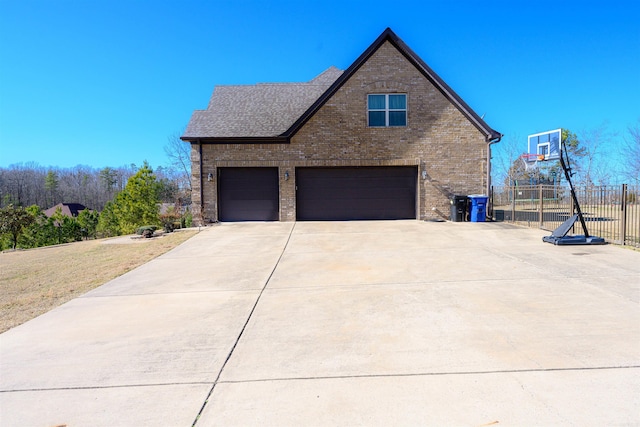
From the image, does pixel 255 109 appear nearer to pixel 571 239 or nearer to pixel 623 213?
pixel 571 239

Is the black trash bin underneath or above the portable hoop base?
above

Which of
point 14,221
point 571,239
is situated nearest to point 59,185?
point 14,221

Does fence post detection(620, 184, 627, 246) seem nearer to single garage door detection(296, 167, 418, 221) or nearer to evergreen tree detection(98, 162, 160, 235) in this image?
single garage door detection(296, 167, 418, 221)

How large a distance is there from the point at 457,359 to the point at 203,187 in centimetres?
1415

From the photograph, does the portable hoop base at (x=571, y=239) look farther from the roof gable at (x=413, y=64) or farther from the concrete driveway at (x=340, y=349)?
the roof gable at (x=413, y=64)

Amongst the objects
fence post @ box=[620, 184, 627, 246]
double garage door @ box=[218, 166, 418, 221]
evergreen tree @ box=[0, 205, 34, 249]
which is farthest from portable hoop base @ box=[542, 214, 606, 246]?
evergreen tree @ box=[0, 205, 34, 249]

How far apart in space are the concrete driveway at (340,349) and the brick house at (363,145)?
345 inches

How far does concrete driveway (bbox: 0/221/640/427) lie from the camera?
2.92 m

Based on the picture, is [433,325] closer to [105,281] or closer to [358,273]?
[358,273]

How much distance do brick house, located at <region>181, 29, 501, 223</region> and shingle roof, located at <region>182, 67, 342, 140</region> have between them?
12 cm

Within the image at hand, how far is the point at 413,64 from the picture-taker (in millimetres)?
16031

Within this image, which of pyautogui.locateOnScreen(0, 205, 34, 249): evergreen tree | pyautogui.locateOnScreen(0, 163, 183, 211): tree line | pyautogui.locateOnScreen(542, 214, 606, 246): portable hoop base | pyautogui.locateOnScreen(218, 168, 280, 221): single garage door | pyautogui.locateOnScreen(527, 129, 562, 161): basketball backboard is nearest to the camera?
pyautogui.locateOnScreen(542, 214, 606, 246): portable hoop base

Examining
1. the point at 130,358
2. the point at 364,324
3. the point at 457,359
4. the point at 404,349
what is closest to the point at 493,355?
the point at 457,359

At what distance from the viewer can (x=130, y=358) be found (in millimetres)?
3881
